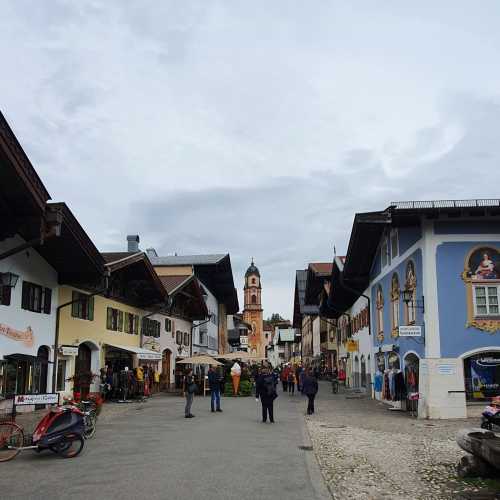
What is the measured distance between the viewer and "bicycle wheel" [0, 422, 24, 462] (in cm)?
1066

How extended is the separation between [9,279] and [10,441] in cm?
842

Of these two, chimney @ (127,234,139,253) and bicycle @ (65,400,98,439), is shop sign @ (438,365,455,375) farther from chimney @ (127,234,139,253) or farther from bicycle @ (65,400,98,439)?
chimney @ (127,234,139,253)

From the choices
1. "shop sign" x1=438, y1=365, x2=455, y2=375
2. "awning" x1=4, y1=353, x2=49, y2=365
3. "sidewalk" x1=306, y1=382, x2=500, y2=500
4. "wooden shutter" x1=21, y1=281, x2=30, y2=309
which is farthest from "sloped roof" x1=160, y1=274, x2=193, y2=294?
"shop sign" x1=438, y1=365, x2=455, y2=375

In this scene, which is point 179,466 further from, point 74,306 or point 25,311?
point 74,306

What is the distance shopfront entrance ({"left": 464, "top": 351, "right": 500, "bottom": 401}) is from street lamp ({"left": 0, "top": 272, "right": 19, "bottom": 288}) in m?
14.1

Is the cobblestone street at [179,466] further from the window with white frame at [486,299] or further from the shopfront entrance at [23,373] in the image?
the window with white frame at [486,299]

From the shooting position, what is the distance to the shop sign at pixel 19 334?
18369mm

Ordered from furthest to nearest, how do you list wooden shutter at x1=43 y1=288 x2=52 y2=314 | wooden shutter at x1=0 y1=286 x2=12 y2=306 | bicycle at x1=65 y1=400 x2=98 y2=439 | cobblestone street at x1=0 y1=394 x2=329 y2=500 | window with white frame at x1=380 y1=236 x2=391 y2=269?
1. window with white frame at x1=380 y1=236 x2=391 y2=269
2. wooden shutter at x1=43 y1=288 x2=52 y2=314
3. wooden shutter at x1=0 y1=286 x2=12 y2=306
4. bicycle at x1=65 y1=400 x2=98 y2=439
5. cobblestone street at x1=0 y1=394 x2=329 y2=500

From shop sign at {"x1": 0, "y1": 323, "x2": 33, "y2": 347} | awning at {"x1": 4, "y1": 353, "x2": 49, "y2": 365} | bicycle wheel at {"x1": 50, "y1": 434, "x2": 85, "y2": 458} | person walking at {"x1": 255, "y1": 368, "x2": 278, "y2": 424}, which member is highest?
shop sign at {"x1": 0, "y1": 323, "x2": 33, "y2": 347}

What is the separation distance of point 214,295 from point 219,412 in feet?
123

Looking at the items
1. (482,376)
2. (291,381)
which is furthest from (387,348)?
(291,381)

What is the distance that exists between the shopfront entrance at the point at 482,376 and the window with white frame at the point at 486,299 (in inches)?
50.3

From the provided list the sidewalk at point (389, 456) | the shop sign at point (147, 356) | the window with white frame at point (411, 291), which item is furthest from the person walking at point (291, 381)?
the sidewalk at point (389, 456)

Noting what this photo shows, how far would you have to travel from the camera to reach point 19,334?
19.3 metres
